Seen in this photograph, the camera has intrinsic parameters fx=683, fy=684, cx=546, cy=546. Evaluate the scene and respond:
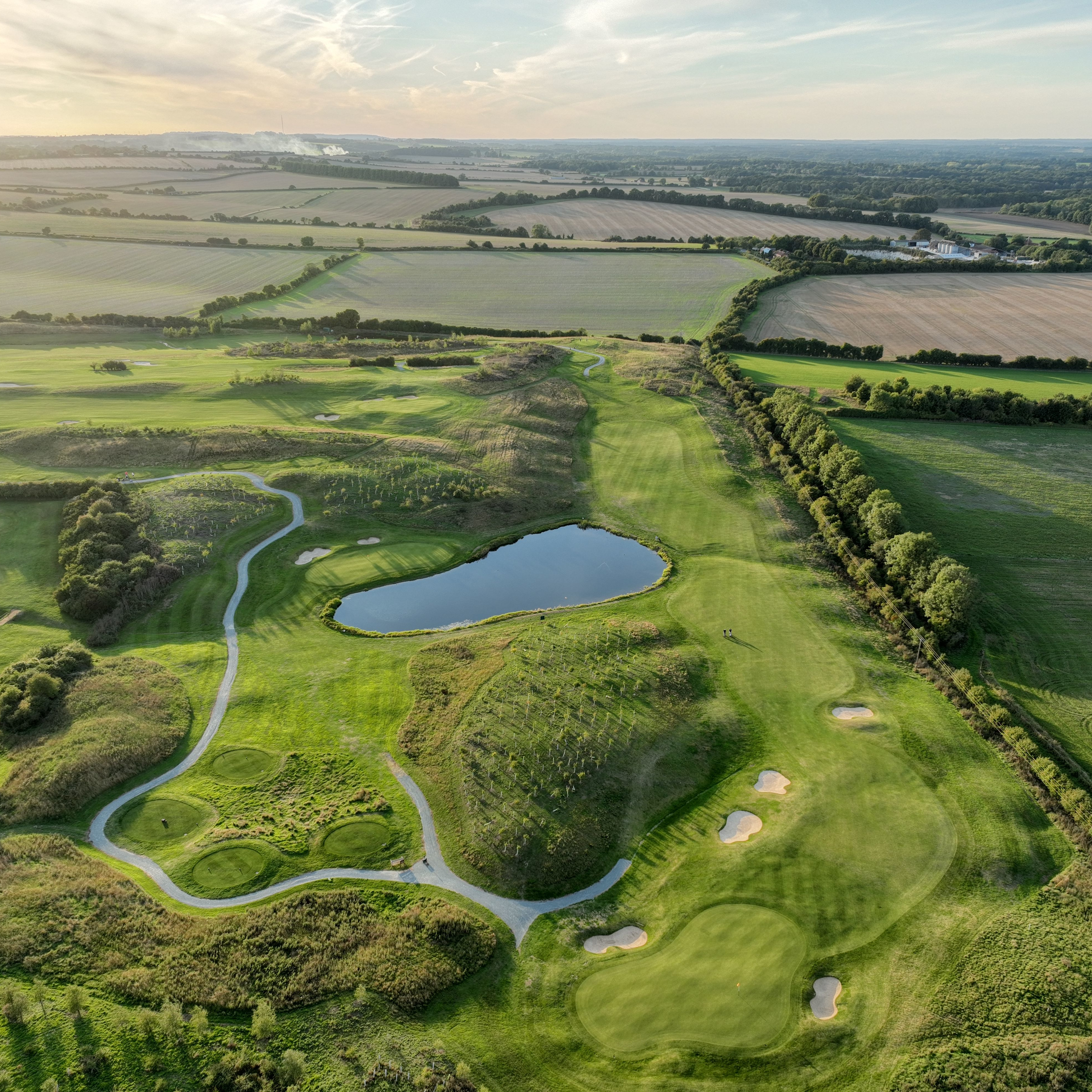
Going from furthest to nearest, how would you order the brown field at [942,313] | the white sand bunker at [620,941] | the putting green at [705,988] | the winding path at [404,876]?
the brown field at [942,313] → the winding path at [404,876] → the white sand bunker at [620,941] → the putting green at [705,988]

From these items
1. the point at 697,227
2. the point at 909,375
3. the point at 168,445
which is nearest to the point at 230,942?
the point at 168,445

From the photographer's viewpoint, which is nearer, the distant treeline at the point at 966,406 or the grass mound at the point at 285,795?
the grass mound at the point at 285,795

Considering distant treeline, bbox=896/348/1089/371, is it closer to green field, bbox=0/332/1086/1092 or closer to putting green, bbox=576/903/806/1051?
green field, bbox=0/332/1086/1092

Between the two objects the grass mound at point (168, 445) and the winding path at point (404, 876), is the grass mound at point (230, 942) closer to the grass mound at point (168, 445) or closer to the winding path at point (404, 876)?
the winding path at point (404, 876)

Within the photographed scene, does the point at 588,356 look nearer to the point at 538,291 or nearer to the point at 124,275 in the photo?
the point at 538,291

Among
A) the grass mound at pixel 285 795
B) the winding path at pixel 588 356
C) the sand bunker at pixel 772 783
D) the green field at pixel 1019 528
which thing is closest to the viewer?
the grass mound at pixel 285 795

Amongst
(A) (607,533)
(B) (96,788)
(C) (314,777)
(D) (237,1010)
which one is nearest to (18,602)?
(B) (96,788)

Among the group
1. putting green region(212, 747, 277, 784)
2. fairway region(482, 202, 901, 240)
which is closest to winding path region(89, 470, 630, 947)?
putting green region(212, 747, 277, 784)

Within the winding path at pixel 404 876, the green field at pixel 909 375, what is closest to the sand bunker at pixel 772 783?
the winding path at pixel 404 876
